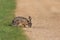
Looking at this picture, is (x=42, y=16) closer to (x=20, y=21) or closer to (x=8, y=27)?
(x=20, y=21)

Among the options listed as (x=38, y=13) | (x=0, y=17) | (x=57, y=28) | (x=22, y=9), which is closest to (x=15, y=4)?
(x=22, y=9)

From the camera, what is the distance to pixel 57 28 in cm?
710

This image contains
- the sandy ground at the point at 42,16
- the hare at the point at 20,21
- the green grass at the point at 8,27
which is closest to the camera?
the green grass at the point at 8,27

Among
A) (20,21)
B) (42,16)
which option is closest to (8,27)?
(20,21)

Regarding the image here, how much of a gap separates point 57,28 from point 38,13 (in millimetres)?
1511

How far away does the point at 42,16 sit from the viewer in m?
8.13

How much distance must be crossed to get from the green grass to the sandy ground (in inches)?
7.9

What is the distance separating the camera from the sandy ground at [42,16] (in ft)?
21.6

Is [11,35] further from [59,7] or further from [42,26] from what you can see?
[59,7]

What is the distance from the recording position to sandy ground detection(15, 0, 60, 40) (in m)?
6.59

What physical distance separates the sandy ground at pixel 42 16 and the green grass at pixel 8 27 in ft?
0.66

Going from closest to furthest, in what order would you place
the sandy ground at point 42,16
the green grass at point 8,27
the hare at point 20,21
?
1. the green grass at point 8,27
2. the sandy ground at point 42,16
3. the hare at point 20,21

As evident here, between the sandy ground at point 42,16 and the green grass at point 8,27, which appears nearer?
the green grass at point 8,27

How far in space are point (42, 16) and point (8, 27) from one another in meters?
1.68
